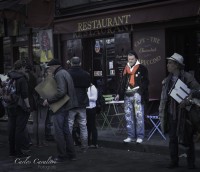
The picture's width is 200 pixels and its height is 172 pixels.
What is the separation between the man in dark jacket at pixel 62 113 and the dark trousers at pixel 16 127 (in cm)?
85

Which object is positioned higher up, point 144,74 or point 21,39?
point 21,39

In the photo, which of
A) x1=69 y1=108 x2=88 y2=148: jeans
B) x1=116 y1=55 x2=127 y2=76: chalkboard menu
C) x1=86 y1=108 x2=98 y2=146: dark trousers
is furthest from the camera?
x1=116 y1=55 x2=127 y2=76: chalkboard menu

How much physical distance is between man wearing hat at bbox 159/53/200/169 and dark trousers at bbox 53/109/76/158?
6.21 feet

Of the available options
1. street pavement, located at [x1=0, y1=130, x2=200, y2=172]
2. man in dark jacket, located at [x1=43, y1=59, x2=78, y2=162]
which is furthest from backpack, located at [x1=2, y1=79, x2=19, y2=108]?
street pavement, located at [x1=0, y1=130, x2=200, y2=172]

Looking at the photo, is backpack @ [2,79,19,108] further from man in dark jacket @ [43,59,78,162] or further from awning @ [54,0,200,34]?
awning @ [54,0,200,34]

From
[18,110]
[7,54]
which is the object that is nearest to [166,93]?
[18,110]

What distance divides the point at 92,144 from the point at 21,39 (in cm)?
684

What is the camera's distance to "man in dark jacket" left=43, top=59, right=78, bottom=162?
8.72 metres

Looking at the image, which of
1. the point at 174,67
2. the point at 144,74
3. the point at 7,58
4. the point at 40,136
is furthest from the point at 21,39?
the point at 174,67

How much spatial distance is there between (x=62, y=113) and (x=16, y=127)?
52.7 inches

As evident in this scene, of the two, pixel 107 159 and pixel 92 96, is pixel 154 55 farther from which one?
pixel 107 159

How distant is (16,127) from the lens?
31.6 ft

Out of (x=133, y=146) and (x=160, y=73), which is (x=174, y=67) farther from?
(x=160, y=73)

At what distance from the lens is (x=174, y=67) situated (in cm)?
799
